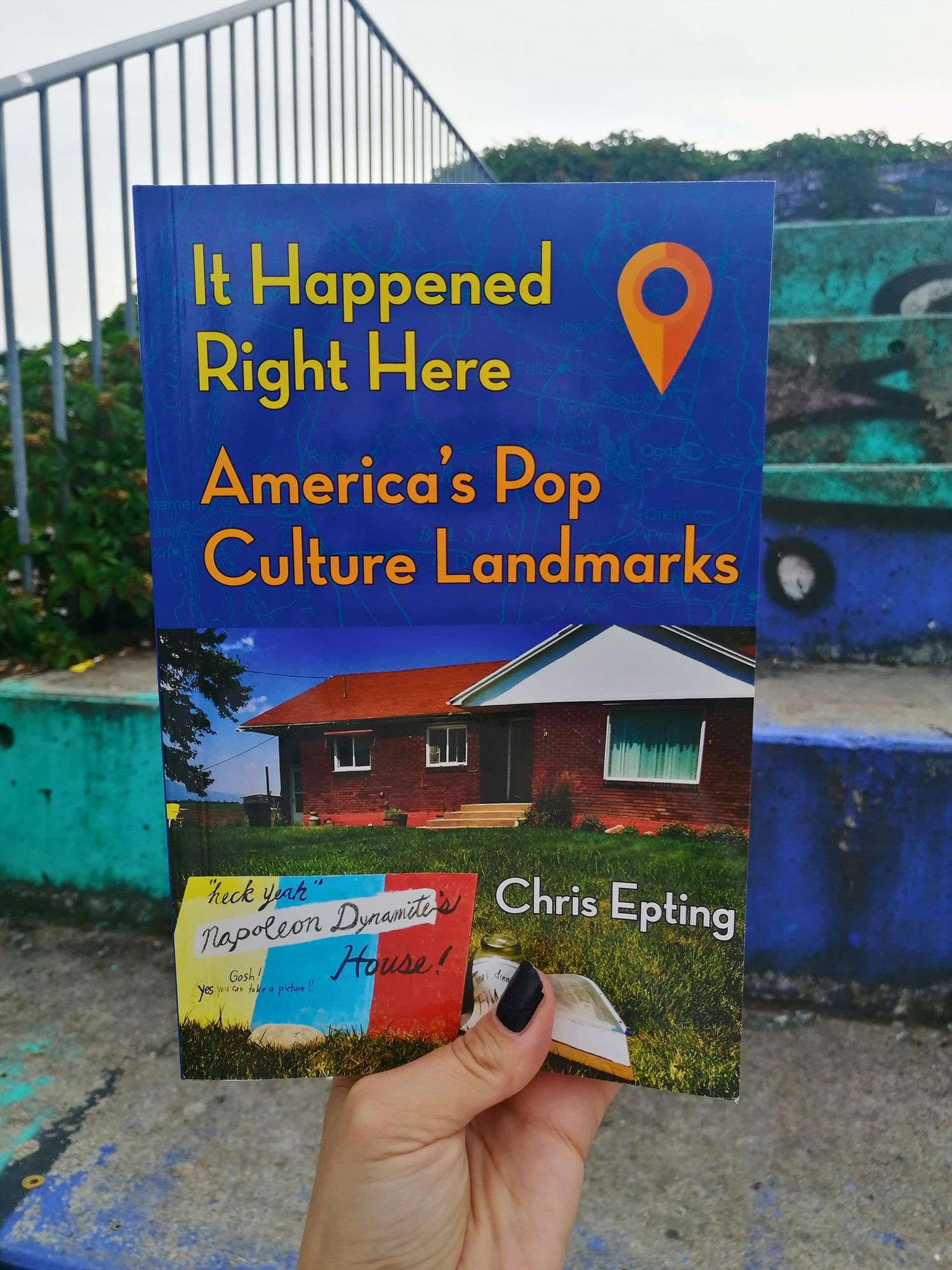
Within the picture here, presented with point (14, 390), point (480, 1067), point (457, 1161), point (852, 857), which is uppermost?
point (14, 390)

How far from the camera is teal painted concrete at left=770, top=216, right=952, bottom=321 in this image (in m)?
3.89

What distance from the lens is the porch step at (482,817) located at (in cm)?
93

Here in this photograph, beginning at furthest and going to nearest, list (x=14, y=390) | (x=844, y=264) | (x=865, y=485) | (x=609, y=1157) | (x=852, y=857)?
(x=844, y=264)
(x=865, y=485)
(x=14, y=390)
(x=852, y=857)
(x=609, y=1157)

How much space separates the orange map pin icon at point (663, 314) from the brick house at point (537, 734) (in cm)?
25

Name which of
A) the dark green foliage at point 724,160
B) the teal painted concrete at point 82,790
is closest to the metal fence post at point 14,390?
the teal painted concrete at point 82,790

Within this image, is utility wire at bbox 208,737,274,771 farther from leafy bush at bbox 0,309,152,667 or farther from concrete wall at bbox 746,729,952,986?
leafy bush at bbox 0,309,152,667

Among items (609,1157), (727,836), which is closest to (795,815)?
(609,1157)

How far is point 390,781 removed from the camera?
93 cm

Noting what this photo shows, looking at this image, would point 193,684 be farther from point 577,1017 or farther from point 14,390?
point 14,390

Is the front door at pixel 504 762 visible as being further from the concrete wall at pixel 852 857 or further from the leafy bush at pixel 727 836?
the concrete wall at pixel 852 857

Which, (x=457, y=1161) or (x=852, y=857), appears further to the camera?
(x=852, y=857)

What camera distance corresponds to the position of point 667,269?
2.70ft

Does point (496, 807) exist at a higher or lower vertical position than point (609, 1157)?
higher

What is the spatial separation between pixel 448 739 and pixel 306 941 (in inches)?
9.8
